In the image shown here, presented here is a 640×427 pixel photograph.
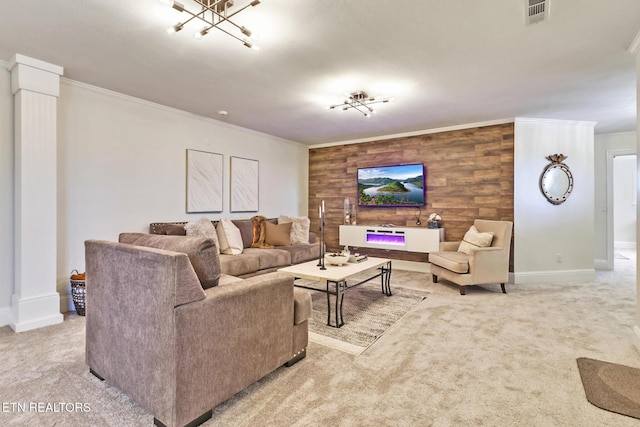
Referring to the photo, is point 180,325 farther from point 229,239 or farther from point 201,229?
point 229,239

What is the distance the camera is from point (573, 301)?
12.5 ft

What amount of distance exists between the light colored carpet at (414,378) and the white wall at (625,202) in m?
7.16

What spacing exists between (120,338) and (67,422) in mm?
451

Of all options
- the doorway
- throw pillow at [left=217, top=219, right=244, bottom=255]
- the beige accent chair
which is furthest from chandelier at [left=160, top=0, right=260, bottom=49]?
the doorway

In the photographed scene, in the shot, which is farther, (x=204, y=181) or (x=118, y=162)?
(x=204, y=181)

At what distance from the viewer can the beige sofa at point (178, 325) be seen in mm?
1502

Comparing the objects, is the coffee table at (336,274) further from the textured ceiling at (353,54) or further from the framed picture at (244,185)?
the framed picture at (244,185)

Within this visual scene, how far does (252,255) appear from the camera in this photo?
4.23m

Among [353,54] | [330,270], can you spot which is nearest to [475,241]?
[330,270]

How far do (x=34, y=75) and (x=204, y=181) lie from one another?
7.16 feet

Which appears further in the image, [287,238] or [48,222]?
[287,238]

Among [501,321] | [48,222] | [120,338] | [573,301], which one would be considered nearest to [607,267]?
[573,301]

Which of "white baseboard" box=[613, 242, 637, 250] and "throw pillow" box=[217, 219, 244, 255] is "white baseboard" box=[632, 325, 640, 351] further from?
"white baseboard" box=[613, 242, 637, 250]

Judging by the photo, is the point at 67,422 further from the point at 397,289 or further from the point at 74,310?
the point at 397,289
